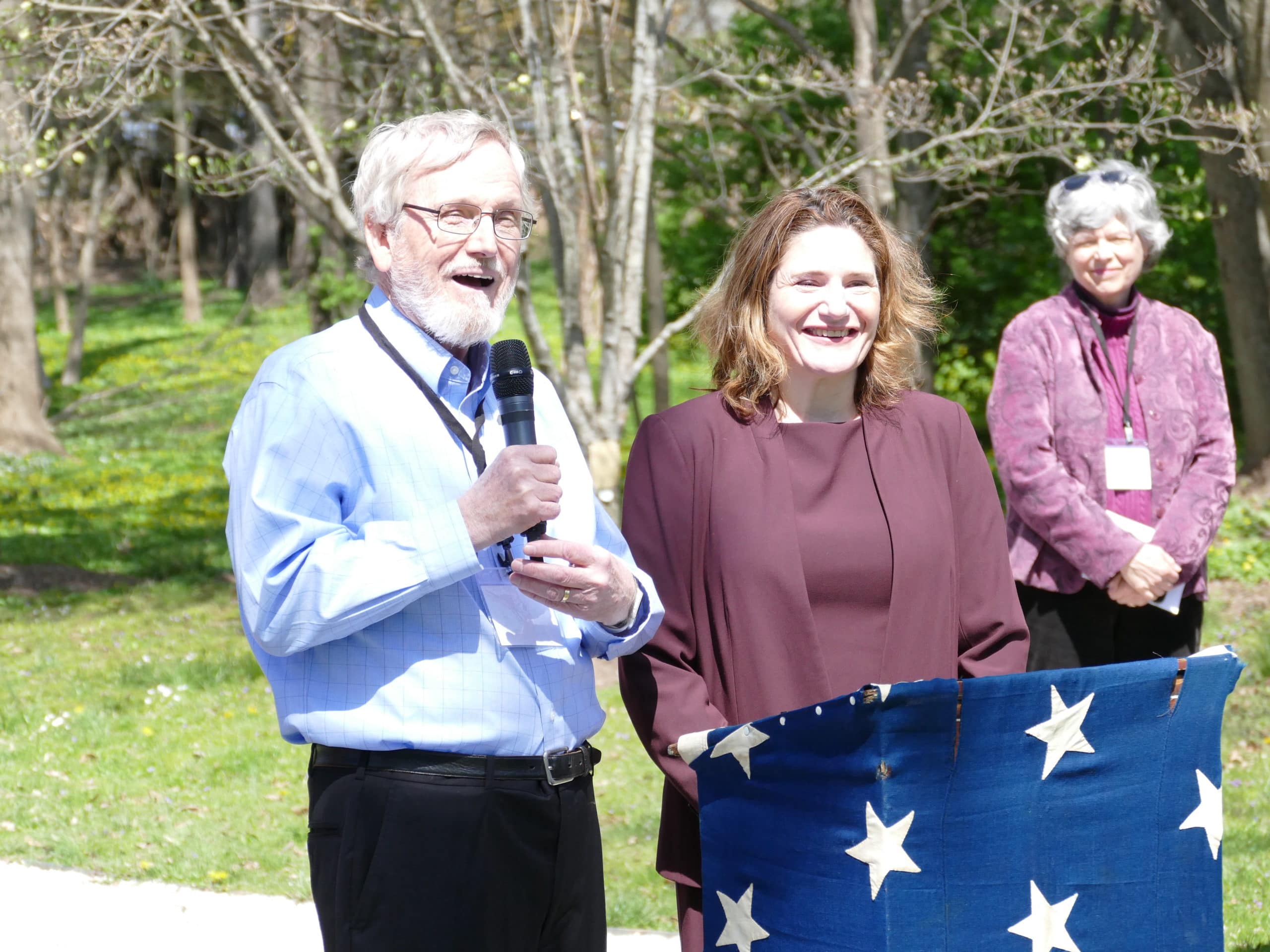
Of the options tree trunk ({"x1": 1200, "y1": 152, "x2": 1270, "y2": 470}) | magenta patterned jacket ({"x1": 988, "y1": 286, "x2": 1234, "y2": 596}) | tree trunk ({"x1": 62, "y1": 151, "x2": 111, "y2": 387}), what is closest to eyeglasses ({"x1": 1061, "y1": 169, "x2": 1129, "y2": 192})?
magenta patterned jacket ({"x1": 988, "y1": 286, "x2": 1234, "y2": 596})

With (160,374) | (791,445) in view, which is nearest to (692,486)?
(791,445)

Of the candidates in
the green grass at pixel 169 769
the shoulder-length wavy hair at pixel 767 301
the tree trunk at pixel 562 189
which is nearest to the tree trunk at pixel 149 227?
the green grass at pixel 169 769

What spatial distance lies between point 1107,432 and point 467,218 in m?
2.45

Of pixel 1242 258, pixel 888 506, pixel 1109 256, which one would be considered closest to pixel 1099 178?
pixel 1109 256

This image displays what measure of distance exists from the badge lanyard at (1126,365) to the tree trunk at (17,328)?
1483cm

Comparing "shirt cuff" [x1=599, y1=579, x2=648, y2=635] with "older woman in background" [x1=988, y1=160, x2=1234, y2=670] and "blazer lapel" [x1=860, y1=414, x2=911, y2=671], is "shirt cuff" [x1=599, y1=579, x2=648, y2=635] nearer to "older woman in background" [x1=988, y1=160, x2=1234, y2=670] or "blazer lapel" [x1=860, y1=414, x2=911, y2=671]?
"blazer lapel" [x1=860, y1=414, x2=911, y2=671]

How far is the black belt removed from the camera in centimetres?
232

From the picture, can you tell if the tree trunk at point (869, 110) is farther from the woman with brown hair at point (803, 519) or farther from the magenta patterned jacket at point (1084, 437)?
the woman with brown hair at point (803, 519)

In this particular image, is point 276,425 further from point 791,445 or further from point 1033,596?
point 1033,596

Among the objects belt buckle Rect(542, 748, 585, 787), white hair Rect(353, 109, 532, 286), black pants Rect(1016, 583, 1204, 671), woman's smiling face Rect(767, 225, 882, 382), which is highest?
white hair Rect(353, 109, 532, 286)

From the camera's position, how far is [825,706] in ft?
7.16

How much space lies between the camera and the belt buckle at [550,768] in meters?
2.42

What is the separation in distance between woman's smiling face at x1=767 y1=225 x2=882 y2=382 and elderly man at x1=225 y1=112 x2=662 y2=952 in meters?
0.61

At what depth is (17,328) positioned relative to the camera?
16.5 m
